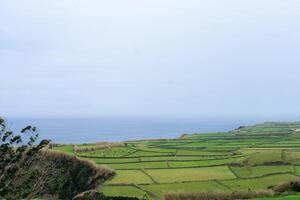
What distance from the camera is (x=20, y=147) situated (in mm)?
19453

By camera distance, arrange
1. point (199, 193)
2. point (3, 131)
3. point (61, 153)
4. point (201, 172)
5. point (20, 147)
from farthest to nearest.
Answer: point (61, 153) < point (201, 172) < point (199, 193) < point (20, 147) < point (3, 131)

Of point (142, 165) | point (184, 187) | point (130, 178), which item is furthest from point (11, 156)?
point (142, 165)

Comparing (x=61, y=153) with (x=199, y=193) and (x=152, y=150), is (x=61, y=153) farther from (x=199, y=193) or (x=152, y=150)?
(x=199, y=193)

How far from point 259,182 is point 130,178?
9488 millimetres

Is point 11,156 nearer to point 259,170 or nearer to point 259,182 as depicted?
point 259,182

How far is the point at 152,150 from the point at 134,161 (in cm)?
876

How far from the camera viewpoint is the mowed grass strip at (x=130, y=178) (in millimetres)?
38300

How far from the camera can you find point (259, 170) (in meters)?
42.4

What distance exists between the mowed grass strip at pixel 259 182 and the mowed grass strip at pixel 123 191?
6402 millimetres

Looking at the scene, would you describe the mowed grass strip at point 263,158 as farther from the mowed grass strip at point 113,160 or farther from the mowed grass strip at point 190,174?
the mowed grass strip at point 113,160

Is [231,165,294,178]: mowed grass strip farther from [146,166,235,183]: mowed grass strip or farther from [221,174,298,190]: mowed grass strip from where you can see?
[221,174,298,190]: mowed grass strip

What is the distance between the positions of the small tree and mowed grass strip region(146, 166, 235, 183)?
2003cm

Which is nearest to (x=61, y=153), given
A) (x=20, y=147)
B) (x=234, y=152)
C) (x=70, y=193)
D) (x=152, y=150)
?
(x=70, y=193)

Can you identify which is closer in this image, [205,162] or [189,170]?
[189,170]
